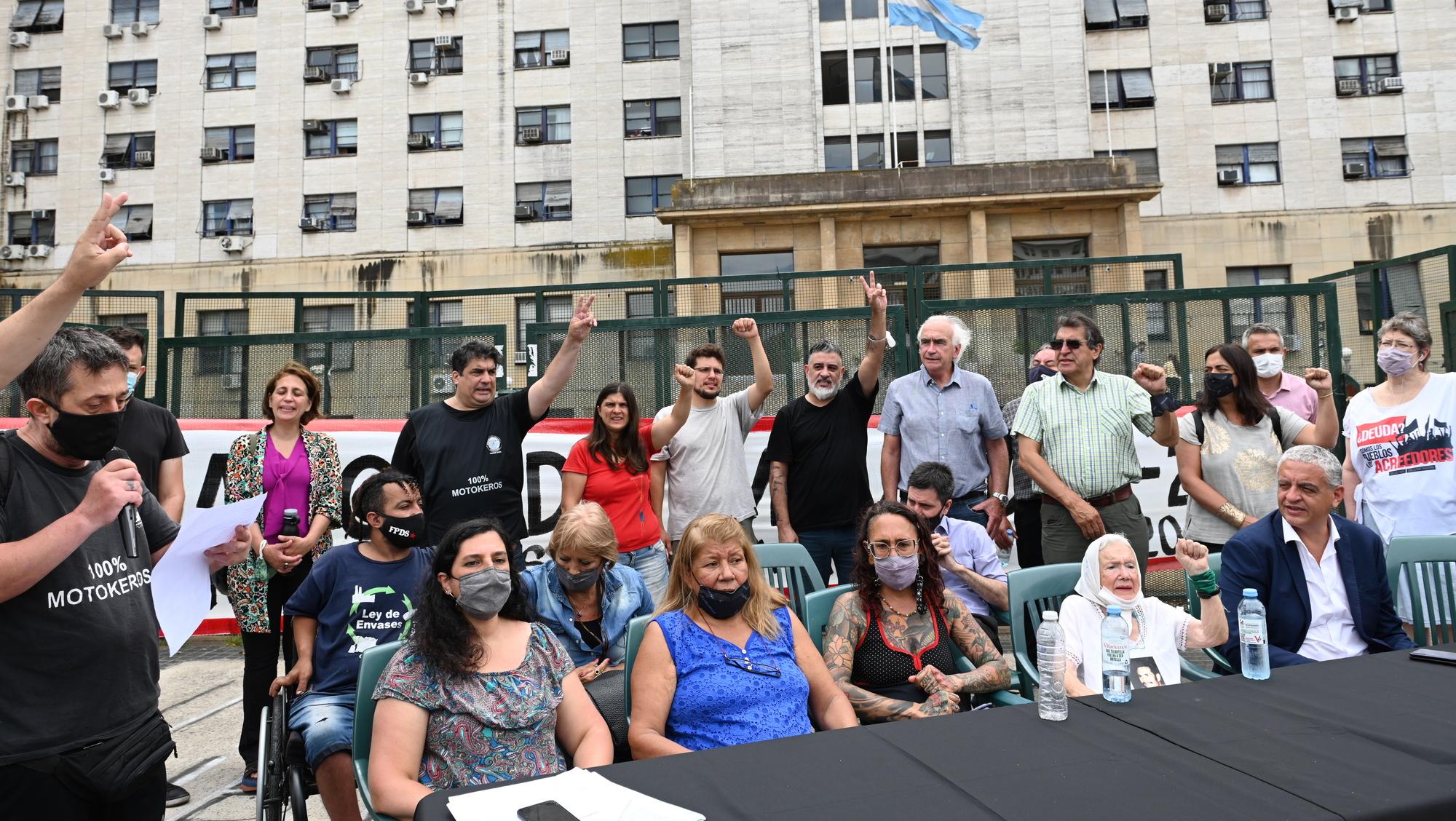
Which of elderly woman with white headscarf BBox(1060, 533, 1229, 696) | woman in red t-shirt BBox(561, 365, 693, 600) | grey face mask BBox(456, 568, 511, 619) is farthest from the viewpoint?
woman in red t-shirt BBox(561, 365, 693, 600)

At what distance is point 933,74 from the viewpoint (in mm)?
27844

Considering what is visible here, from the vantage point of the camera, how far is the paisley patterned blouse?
2857 millimetres

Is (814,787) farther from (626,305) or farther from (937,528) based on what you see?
(626,305)

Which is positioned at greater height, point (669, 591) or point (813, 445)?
point (813, 445)

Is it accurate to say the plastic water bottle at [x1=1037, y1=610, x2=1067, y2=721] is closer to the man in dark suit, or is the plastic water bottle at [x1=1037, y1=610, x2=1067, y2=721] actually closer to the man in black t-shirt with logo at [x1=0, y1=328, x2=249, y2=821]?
the man in dark suit

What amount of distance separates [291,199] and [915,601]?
3282 cm

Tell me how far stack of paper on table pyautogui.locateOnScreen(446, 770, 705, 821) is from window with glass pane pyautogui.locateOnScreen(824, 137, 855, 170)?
27.1 meters

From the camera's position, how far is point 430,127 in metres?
31.3

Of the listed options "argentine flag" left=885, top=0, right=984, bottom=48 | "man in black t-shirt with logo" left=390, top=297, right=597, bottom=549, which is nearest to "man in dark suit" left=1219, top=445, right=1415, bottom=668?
"man in black t-shirt with logo" left=390, top=297, right=597, bottom=549

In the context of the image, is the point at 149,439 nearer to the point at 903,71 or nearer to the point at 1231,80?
the point at 903,71

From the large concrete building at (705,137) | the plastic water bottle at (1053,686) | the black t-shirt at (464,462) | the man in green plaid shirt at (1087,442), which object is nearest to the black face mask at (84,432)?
the black t-shirt at (464,462)

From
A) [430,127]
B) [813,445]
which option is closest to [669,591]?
[813,445]

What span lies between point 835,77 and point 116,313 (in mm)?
22043

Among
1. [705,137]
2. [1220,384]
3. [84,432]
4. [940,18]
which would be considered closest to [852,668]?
[84,432]
